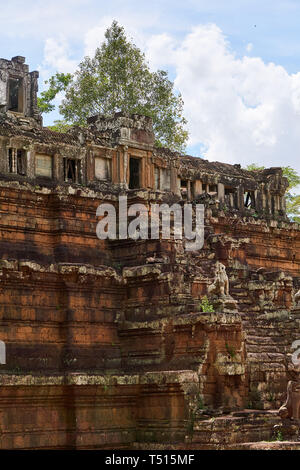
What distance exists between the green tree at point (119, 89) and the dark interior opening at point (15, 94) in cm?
1241

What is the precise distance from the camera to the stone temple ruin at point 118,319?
2997 centimetres

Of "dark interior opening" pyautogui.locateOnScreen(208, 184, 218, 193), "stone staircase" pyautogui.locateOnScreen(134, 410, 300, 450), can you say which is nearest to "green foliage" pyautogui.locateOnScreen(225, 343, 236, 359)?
"stone staircase" pyautogui.locateOnScreen(134, 410, 300, 450)

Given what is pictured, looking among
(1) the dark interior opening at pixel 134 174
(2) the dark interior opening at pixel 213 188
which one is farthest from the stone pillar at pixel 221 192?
(1) the dark interior opening at pixel 134 174

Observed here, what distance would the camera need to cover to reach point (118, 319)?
109ft

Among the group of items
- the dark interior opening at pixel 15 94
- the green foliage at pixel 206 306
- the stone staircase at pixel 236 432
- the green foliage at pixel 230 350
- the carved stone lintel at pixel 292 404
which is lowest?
the stone staircase at pixel 236 432

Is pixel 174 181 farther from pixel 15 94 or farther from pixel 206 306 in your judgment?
pixel 206 306

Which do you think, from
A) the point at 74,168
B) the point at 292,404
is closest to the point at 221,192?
the point at 74,168

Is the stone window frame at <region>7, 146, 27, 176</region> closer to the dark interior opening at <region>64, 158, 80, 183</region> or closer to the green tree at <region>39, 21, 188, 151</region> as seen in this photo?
the dark interior opening at <region>64, 158, 80, 183</region>

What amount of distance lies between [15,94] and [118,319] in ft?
32.8

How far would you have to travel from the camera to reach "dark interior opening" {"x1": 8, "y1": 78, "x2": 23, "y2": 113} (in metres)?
37.7

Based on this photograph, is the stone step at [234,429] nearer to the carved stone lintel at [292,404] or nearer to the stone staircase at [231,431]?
the stone staircase at [231,431]

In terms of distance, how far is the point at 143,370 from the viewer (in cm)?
3192

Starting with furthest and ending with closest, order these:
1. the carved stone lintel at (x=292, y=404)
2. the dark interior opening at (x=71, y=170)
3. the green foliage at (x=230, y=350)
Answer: the dark interior opening at (x=71, y=170), the green foliage at (x=230, y=350), the carved stone lintel at (x=292, y=404)

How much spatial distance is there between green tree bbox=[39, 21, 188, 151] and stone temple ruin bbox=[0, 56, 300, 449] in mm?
13163
